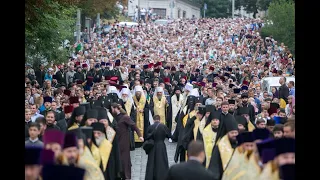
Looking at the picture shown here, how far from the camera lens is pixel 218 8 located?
102125 mm

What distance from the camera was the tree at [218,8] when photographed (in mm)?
100875

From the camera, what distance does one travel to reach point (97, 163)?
14656 mm

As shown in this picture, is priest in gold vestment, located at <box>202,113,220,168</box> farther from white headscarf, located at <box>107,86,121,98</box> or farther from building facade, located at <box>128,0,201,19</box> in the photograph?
building facade, located at <box>128,0,201,19</box>

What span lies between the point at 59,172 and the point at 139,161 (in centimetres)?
1050

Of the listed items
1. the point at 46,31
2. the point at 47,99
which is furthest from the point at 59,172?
the point at 46,31

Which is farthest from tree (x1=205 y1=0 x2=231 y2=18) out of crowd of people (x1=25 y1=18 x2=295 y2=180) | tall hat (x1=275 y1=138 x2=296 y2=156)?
tall hat (x1=275 y1=138 x2=296 y2=156)

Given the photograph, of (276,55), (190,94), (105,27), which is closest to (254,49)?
(276,55)

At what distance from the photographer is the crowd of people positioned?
40.5 feet

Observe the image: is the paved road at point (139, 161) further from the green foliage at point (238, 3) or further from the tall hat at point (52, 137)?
the green foliage at point (238, 3)

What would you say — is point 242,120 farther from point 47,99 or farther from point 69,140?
point 47,99

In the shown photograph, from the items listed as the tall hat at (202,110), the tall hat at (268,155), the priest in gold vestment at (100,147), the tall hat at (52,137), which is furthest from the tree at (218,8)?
the tall hat at (268,155)
